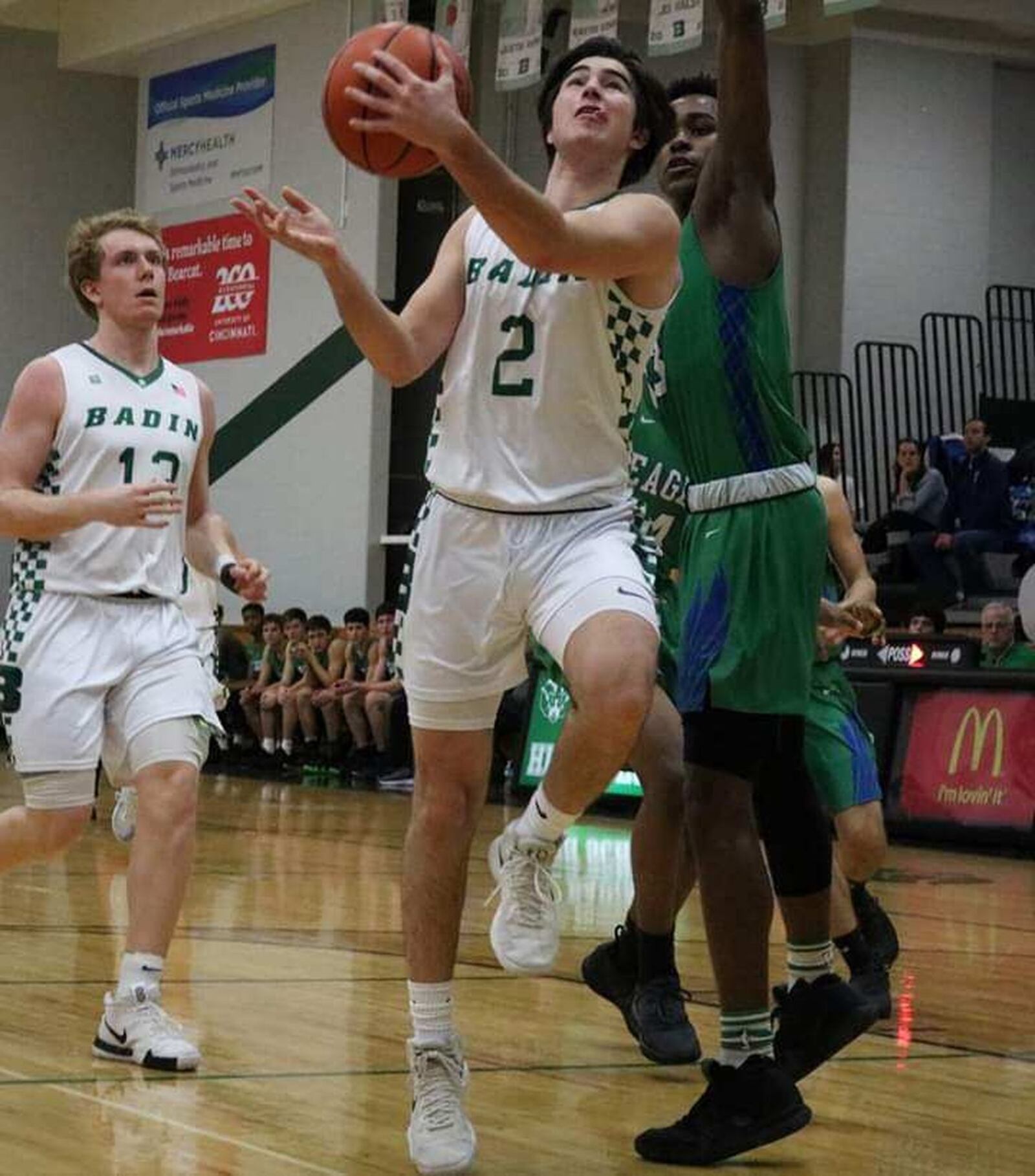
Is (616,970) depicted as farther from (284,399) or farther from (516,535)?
(284,399)

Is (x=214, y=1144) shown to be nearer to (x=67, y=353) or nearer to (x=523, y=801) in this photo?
(x=67, y=353)

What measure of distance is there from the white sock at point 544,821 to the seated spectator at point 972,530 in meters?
12.0

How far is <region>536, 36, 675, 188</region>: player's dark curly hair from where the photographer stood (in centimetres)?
400

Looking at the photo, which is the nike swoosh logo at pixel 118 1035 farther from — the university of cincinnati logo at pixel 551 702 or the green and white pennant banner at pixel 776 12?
the green and white pennant banner at pixel 776 12

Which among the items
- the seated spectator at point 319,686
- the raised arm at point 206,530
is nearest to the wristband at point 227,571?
the raised arm at point 206,530

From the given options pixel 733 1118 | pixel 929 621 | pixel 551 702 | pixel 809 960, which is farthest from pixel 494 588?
pixel 929 621

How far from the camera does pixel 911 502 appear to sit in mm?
A: 16078

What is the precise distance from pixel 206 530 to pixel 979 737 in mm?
6590

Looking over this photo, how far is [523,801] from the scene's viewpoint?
1345cm

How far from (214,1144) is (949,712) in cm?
794

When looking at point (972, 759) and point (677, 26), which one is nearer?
point (972, 759)

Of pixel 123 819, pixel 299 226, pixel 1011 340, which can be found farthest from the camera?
pixel 1011 340

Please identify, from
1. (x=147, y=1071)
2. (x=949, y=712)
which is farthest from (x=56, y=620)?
(x=949, y=712)

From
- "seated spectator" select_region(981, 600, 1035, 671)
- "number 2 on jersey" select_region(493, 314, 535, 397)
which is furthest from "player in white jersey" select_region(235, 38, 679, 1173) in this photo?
"seated spectator" select_region(981, 600, 1035, 671)
